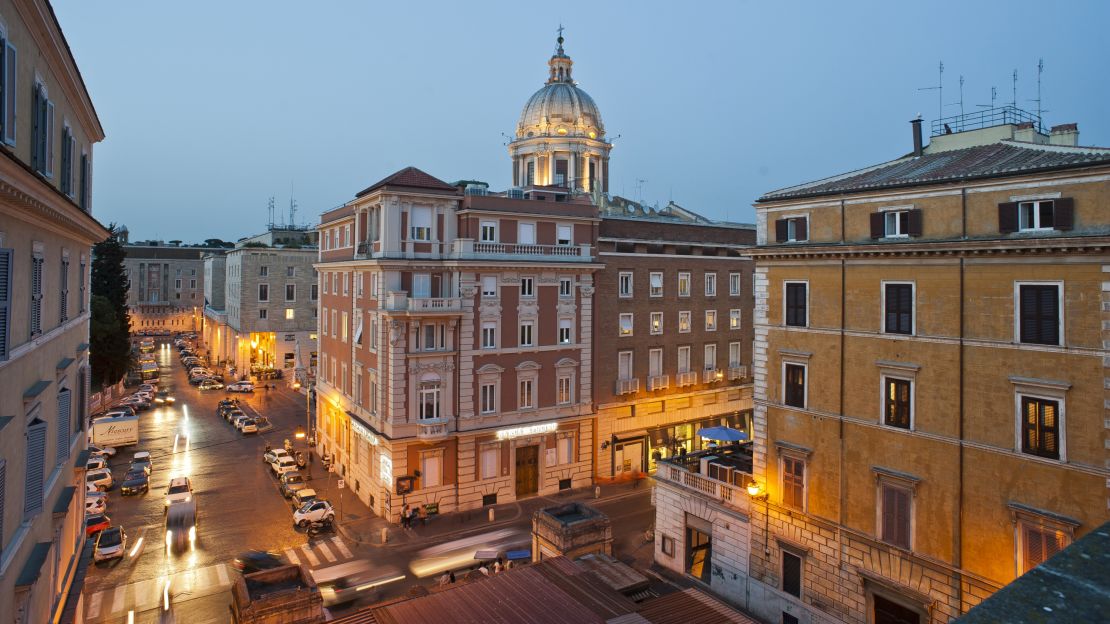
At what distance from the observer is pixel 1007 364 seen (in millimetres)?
19188

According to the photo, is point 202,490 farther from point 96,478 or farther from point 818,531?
point 818,531

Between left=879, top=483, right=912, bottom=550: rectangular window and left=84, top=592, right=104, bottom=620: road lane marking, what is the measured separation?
1173 inches

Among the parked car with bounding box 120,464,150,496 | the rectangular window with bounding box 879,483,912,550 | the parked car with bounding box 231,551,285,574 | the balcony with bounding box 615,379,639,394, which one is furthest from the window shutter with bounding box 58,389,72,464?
the balcony with bounding box 615,379,639,394

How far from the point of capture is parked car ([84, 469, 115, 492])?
3969 centimetres

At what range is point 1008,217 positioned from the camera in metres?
19.3

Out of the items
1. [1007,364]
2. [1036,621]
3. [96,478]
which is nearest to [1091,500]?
[1007,364]

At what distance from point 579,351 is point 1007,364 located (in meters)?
25.4

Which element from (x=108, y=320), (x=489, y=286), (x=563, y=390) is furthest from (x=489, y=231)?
(x=108, y=320)

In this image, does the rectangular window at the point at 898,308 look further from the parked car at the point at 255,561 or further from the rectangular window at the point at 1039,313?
the parked car at the point at 255,561

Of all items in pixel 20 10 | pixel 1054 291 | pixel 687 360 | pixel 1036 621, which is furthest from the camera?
pixel 687 360

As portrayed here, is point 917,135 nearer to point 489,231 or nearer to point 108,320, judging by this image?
point 489,231

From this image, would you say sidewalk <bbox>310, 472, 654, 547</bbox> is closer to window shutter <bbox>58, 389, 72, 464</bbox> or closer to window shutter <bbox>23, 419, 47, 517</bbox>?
window shutter <bbox>58, 389, 72, 464</bbox>

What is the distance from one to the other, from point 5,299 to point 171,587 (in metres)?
22.1

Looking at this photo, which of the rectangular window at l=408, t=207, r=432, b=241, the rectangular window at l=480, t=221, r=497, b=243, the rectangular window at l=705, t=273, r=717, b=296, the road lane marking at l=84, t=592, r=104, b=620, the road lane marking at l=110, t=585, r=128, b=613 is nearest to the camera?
the road lane marking at l=84, t=592, r=104, b=620
